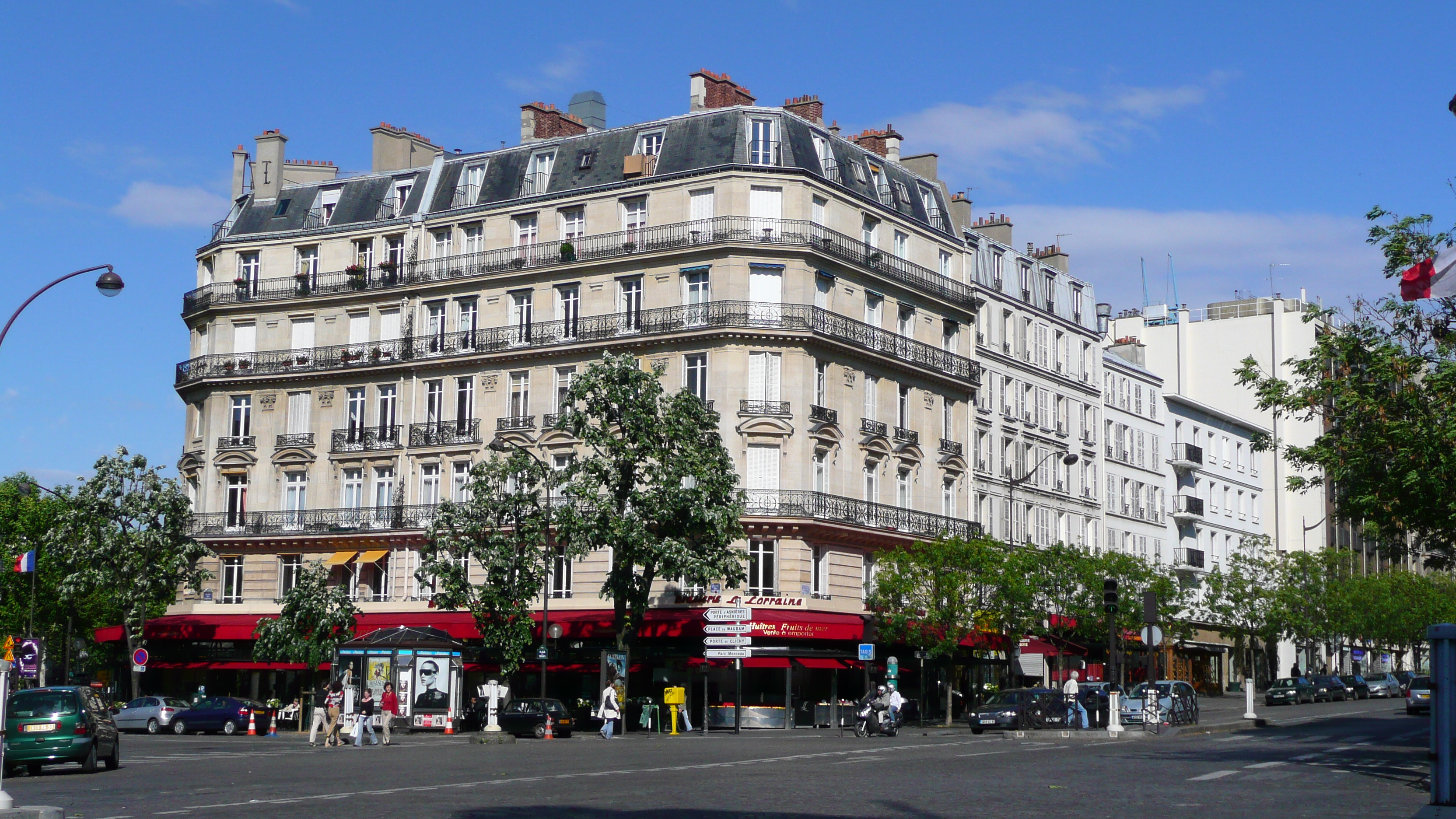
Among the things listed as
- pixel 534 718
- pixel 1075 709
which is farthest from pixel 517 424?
pixel 1075 709

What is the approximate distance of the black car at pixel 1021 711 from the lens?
4275 cm

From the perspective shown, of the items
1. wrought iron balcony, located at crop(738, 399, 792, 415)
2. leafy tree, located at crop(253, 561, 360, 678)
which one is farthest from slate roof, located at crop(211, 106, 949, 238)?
leafy tree, located at crop(253, 561, 360, 678)

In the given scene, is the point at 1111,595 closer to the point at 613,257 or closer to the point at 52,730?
the point at 52,730

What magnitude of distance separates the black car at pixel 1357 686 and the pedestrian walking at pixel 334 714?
51.4m

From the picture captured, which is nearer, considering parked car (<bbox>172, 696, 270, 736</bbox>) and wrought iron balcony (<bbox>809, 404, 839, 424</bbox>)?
parked car (<bbox>172, 696, 270, 736</bbox>)

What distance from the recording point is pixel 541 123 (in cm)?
6272

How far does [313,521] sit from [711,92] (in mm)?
21438

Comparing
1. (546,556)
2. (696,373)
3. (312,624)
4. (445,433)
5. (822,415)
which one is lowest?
(312,624)

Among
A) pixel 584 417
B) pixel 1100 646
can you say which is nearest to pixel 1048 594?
pixel 1100 646

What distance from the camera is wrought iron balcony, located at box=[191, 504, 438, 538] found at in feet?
193

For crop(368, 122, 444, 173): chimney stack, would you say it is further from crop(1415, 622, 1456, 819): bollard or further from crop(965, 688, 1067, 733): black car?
crop(1415, 622, 1456, 819): bollard

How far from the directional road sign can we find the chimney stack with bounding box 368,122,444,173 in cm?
2819

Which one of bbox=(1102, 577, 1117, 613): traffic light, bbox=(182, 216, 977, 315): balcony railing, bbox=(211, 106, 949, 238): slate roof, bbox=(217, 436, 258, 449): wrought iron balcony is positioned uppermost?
bbox=(211, 106, 949, 238): slate roof

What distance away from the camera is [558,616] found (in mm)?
55375
